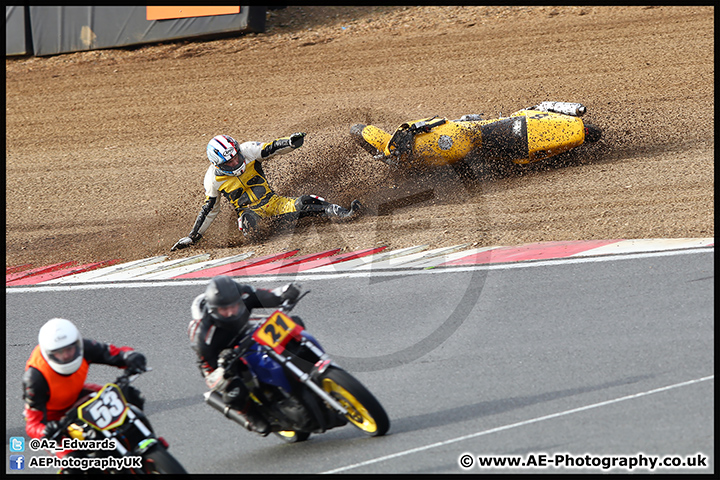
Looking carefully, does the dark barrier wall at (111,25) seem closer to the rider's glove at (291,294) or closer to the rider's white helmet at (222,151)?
the rider's white helmet at (222,151)

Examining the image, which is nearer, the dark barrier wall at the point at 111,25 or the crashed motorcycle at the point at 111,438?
the crashed motorcycle at the point at 111,438

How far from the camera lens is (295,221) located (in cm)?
1188

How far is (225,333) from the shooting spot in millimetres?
6320

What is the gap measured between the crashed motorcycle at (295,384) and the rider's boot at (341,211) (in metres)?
5.00

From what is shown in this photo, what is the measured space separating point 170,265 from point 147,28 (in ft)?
35.2

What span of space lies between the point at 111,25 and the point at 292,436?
16.3 metres

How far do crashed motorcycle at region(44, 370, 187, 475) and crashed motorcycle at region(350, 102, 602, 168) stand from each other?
690 cm

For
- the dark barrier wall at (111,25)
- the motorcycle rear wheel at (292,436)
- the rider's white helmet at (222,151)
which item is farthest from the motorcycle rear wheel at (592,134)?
the dark barrier wall at (111,25)

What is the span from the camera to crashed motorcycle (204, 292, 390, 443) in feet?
20.0

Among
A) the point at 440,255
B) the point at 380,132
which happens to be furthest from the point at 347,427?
the point at 380,132

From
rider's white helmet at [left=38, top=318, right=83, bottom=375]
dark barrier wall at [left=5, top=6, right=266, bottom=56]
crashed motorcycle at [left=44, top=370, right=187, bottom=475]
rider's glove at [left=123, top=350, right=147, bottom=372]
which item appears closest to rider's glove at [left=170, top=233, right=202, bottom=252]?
rider's glove at [left=123, top=350, right=147, bottom=372]

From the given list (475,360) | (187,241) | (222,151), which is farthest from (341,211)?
(475,360)

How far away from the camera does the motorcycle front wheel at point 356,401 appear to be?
5987 millimetres

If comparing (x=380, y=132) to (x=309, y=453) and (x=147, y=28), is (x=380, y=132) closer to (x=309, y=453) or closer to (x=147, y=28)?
(x=309, y=453)
